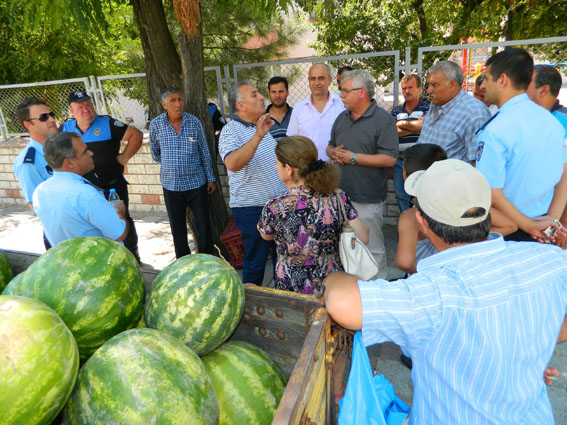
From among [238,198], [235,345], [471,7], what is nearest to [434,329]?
[235,345]

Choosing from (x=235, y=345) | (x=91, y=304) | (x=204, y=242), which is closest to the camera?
(x=91, y=304)

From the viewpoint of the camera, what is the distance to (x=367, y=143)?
12.5 feet

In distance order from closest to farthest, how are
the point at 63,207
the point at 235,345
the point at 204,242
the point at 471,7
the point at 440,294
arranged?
the point at 440,294 < the point at 235,345 < the point at 63,207 < the point at 204,242 < the point at 471,7

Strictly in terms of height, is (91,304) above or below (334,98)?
below

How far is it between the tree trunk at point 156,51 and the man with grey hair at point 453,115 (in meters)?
3.29

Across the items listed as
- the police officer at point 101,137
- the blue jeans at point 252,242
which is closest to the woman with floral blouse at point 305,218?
the blue jeans at point 252,242

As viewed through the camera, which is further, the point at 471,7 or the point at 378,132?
the point at 471,7

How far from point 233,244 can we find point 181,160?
123cm

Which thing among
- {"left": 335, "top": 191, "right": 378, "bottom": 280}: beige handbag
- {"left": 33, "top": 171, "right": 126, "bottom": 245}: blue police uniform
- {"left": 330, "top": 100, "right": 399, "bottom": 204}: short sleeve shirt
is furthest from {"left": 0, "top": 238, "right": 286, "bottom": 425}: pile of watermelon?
{"left": 330, "top": 100, "right": 399, "bottom": 204}: short sleeve shirt

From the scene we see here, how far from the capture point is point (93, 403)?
3.45 feet

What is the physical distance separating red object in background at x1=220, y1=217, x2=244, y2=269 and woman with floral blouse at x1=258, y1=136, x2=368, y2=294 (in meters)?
2.16

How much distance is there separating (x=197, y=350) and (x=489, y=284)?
107 cm

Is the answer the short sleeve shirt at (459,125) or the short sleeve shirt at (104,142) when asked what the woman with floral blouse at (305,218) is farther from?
the short sleeve shirt at (104,142)

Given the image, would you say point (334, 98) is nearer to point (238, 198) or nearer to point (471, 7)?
point (238, 198)
